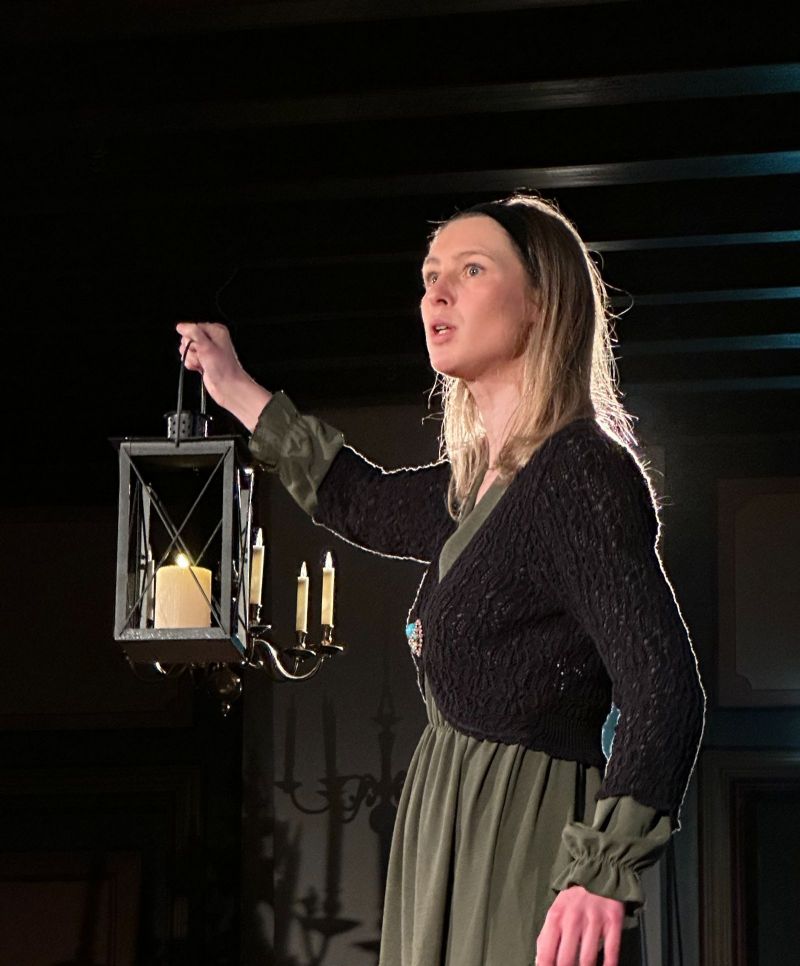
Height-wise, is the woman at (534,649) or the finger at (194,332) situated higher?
the finger at (194,332)

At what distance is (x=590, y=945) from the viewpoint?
3.96 feet

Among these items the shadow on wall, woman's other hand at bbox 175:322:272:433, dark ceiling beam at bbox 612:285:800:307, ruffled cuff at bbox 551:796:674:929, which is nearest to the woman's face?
woman's other hand at bbox 175:322:272:433

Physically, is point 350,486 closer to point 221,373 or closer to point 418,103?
point 221,373

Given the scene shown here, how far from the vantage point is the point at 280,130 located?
436 cm

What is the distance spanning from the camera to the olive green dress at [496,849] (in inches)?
49.4

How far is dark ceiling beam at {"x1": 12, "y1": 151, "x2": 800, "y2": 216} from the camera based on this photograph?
14.4 ft

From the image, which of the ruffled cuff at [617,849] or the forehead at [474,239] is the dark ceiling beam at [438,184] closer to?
the forehead at [474,239]

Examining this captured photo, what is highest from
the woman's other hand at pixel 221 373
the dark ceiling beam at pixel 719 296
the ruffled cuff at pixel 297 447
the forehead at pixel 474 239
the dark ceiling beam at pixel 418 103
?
the dark ceiling beam at pixel 418 103

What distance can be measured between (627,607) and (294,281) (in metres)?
4.18

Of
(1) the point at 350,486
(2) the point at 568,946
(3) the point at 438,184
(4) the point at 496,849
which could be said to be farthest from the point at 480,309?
(3) the point at 438,184

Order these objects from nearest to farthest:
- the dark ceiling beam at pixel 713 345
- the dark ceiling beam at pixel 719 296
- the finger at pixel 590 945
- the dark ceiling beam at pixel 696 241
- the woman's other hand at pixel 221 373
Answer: the finger at pixel 590 945 → the woman's other hand at pixel 221 373 → the dark ceiling beam at pixel 696 241 → the dark ceiling beam at pixel 719 296 → the dark ceiling beam at pixel 713 345

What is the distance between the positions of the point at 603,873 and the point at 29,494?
19.6 feet

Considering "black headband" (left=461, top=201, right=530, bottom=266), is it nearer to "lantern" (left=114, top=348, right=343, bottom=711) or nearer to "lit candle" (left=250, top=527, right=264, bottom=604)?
"lantern" (left=114, top=348, right=343, bottom=711)

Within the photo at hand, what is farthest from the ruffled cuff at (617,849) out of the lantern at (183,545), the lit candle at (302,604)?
the lit candle at (302,604)
